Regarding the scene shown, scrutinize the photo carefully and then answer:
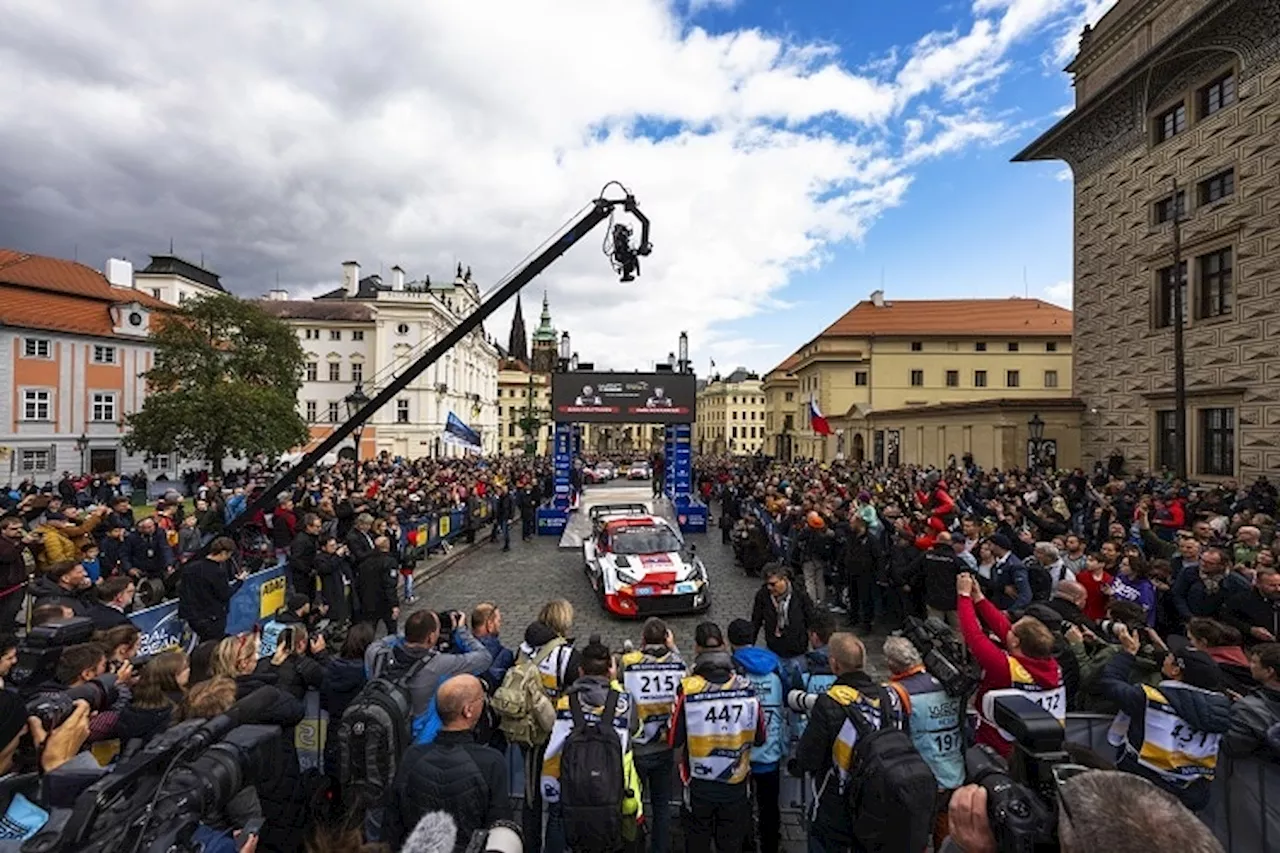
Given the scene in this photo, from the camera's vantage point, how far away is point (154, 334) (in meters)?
34.1

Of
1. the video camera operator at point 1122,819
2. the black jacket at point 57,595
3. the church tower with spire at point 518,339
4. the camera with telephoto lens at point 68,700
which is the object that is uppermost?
the church tower with spire at point 518,339

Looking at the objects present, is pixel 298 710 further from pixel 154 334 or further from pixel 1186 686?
pixel 154 334

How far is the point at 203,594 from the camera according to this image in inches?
293

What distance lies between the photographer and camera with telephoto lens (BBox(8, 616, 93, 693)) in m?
4.26

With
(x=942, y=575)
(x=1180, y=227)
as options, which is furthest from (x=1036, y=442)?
(x=942, y=575)

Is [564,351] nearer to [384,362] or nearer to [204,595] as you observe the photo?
[204,595]

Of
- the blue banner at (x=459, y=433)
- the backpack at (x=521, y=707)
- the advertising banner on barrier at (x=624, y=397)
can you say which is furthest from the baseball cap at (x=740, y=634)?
the blue banner at (x=459, y=433)

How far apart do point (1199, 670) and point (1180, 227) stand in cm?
2269

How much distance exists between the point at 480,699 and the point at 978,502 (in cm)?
1472

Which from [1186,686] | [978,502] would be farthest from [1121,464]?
[1186,686]

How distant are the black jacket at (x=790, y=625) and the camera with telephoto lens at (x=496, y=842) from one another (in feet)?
14.3

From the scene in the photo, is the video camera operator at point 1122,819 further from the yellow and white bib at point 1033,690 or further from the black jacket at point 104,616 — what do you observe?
the black jacket at point 104,616

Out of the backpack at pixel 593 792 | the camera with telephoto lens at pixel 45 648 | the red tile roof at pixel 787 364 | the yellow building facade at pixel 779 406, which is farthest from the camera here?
the red tile roof at pixel 787 364

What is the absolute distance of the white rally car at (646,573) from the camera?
1112cm
